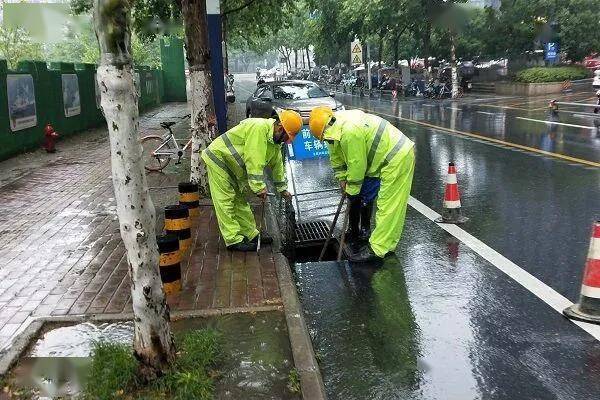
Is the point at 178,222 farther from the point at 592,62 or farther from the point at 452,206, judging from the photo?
the point at 592,62

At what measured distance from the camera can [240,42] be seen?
45312mm

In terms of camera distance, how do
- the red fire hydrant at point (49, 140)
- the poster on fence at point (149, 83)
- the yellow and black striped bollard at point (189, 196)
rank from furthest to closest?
1. the poster on fence at point (149, 83)
2. the red fire hydrant at point (49, 140)
3. the yellow and black striped bollard at point (189, 196)

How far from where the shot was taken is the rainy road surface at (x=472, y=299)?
374 centimetres

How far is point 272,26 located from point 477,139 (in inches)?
409

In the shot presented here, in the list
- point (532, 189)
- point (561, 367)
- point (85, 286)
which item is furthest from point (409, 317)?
point (532, 189)

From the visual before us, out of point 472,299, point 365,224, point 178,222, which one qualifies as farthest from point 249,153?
point 472,299

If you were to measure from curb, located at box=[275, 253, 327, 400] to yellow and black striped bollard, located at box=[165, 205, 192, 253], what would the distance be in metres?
1.14

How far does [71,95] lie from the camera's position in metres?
17.1

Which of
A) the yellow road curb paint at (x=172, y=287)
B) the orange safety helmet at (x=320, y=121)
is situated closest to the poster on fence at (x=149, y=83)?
the orange safety helmet at (x=320, y=121)

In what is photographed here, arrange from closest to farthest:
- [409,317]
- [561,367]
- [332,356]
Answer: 1. [561,367]
2. [332,356]
3. [409,317]

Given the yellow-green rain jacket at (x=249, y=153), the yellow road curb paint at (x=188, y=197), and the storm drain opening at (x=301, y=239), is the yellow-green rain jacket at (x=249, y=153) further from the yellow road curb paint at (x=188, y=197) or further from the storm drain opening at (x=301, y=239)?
the yellow road curb paint at (x=188, y=197)

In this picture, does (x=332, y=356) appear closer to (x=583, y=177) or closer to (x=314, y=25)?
(x=583, y=177)

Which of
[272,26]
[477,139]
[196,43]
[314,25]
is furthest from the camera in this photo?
[314,25]

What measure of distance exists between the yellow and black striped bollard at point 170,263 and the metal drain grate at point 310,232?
2056 millimetres
